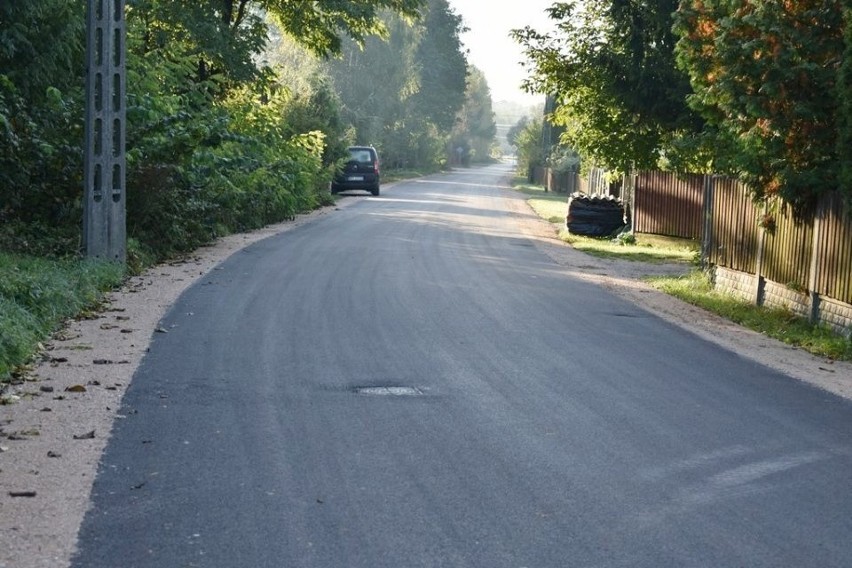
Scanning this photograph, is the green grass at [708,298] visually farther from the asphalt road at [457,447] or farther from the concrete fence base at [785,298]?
the asphalt road at [457,447]

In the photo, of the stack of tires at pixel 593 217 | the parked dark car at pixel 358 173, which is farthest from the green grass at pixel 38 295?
the parked dark car at pixel 358 173

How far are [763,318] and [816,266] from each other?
3.46 feet

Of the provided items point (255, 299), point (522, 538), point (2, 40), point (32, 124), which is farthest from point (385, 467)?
point (2, 40)

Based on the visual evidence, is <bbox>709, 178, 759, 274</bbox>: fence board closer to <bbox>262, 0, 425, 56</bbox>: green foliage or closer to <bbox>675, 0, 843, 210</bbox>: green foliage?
<bbox>675, 0, 843, 210</bbox>: green foliage

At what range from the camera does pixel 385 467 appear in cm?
718

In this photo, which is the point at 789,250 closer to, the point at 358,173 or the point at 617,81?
the point at 617,81

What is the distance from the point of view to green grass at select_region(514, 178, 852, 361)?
542 inches

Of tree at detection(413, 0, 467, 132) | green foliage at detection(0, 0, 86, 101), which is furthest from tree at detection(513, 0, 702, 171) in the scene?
tree at detection(413, 0, 467, 132)

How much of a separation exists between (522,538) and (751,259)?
1243 cm

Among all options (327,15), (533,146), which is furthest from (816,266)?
(533,146)

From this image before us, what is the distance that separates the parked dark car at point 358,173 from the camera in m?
47.8

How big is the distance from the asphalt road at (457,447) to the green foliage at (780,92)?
2.71m

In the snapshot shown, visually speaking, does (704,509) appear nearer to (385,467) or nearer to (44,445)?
(385,467)

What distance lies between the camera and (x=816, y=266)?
49.1 feet
